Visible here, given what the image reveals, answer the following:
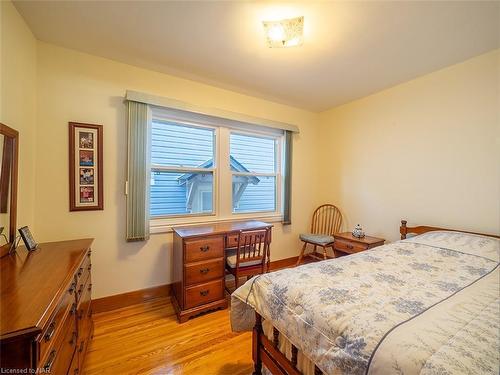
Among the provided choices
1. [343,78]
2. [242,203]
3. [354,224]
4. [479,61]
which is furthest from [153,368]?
[479,61]

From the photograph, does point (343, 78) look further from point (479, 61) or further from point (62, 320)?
point (62, 320)

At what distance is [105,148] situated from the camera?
2086 mm

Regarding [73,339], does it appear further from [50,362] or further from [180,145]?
[180,145]

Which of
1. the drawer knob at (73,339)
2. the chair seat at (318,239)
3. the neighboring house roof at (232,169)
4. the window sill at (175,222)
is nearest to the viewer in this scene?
the drawer knob at (73,339)

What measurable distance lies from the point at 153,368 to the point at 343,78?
3151 mm

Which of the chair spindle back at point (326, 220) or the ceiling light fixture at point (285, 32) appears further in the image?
the chair spindle back at point (326, 220)

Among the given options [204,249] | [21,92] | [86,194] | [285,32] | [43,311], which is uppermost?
[285,32]

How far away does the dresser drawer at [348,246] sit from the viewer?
8.27ft

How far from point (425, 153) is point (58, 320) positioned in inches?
126

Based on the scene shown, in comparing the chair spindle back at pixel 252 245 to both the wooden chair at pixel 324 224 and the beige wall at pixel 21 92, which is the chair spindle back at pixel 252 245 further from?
the beige wall at pixel 21 92

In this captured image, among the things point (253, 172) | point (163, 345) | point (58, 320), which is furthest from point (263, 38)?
point (163, 345)

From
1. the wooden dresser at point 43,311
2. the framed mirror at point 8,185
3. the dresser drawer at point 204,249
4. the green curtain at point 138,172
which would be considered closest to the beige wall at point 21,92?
the framed mirror at point 8,185

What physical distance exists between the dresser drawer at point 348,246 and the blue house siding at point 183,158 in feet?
3.81

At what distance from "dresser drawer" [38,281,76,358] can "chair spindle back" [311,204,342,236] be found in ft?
10.1
